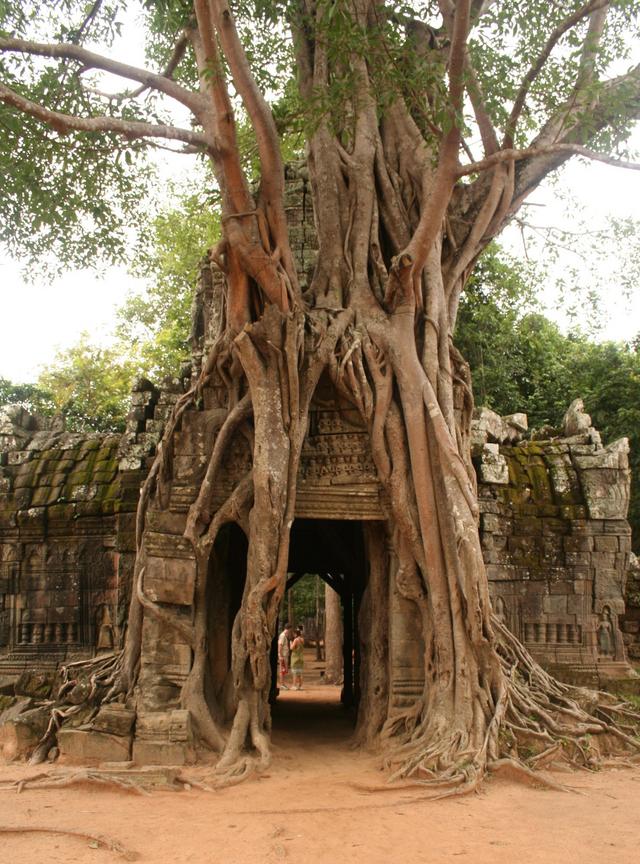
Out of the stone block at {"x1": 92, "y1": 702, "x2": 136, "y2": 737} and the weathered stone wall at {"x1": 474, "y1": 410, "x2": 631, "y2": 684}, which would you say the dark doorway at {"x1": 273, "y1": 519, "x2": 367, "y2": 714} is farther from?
the stone block at {"x1": 92, "y1": 702, "x2": 136, "y2": 737}

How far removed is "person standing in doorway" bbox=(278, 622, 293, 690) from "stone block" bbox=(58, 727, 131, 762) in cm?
695

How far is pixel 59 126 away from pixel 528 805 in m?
5.09

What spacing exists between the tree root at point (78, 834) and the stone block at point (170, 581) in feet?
7.17

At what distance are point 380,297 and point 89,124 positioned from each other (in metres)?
2.65

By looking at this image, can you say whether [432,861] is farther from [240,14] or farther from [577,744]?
[240,14]

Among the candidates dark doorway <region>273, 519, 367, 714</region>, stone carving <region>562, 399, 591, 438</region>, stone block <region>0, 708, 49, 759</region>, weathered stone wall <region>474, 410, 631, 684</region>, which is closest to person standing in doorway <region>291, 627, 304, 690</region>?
dark doorway <region>273, 519, 367, 714</region>

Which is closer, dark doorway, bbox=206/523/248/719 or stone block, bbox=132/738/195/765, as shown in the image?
stone block, bbox=132/738/195/765

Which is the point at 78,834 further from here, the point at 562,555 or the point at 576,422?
the point at 576,422

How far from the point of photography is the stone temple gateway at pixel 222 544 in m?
6.42

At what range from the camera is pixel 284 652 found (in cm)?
1342

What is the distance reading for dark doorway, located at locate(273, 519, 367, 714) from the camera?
905 cm

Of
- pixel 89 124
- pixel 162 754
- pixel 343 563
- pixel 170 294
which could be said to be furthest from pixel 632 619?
pixel 170 294

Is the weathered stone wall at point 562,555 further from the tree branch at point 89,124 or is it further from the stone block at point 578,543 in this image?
the tree branch at point 89,124

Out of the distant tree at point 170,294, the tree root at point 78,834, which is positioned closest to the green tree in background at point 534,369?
the distant tree at point 170,294
